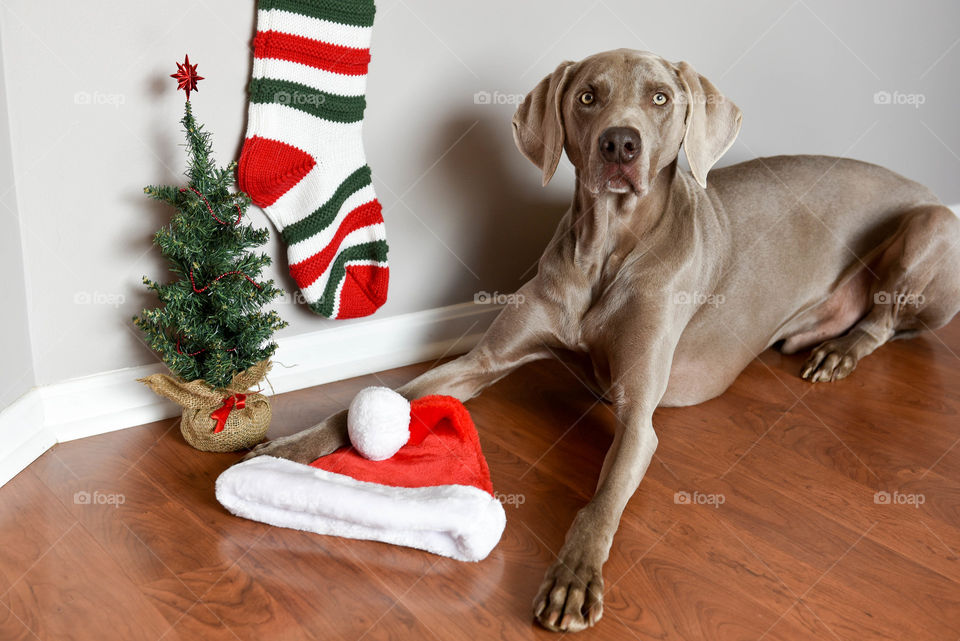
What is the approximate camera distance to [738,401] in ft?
8.79

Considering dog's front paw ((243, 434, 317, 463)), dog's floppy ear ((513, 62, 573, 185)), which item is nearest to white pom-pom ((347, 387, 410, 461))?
dog's front paw ((243, 434, 317, 463))

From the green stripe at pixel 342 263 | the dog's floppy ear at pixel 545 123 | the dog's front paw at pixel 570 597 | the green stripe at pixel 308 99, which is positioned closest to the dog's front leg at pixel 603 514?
the dog's front paw at pixel 570 597

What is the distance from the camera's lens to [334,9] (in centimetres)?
229

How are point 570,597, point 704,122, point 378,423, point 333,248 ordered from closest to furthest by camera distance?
point 570,597 < point 378,423 < point 704,122 < point 333,248

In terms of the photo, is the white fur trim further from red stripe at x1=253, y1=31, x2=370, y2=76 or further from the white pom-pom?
red stripe at x1=253, y1=31, x2=370, y2=76

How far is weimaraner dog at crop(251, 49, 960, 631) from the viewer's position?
2.14 metres

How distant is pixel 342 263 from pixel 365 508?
94 centimetres

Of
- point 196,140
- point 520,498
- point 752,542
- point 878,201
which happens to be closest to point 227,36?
point 196,140

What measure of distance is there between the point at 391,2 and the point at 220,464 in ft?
4.54

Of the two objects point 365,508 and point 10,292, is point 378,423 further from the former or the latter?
point 10,292

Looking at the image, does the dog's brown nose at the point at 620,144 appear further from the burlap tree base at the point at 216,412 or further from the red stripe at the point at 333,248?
the burlap tree base at the point at 216,412

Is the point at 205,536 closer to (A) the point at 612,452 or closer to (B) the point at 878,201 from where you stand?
(A) the point at 612,452

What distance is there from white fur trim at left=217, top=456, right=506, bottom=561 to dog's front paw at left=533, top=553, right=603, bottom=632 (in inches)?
6.7

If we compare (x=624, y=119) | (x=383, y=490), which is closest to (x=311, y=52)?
(x=624, y=119)
